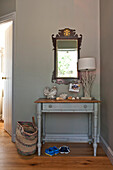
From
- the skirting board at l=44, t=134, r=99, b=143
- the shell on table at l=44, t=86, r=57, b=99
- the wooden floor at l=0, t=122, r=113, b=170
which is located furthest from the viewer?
the skirting board at l=44, t=134, r=99, b=143

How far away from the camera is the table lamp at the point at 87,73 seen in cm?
221

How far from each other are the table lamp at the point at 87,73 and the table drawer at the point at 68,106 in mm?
→ 224

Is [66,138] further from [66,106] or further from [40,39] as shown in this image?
[40,39]

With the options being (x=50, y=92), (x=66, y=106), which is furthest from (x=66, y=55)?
(x=66, y=106)

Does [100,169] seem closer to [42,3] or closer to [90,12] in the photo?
[90,12]

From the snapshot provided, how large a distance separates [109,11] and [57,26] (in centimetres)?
94

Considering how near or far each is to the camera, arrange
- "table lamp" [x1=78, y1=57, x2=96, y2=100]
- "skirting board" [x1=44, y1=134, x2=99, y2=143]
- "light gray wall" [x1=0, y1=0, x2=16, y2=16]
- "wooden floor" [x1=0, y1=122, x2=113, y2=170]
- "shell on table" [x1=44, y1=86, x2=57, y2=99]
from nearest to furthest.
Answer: "wooden floor" [x1=0, y1=122, x2=113, y2=170] < "table lamp" [x1=78, y1=57, x2=96, y2=100] < "shell on table" [x1=44, y1=86, x2=57, y2=99] < "skirting board" [x1=44, y1=134, x2=99, y2=143] < "light gray wall" [x1=0, y1=0, x2=16, y2=16]

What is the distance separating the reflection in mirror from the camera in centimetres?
254

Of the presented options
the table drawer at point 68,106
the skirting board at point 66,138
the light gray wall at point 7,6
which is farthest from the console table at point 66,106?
the light gray wall at point 7,6

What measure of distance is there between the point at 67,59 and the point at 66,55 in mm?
75

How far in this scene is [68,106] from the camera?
203 cm

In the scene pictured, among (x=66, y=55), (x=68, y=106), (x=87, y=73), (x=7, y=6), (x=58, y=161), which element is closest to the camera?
(x=58, y=161)

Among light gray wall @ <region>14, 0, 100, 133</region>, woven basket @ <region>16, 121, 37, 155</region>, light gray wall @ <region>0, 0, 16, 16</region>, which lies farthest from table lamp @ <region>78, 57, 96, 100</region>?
light gray wall @ <region>0, 0, 16, 16</region>

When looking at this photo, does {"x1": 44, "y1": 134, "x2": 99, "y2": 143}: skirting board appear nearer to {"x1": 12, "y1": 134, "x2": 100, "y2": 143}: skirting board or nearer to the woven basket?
{"x1": 12, "y1": 134, "x2": 100, "y2": 143}: skirting board
